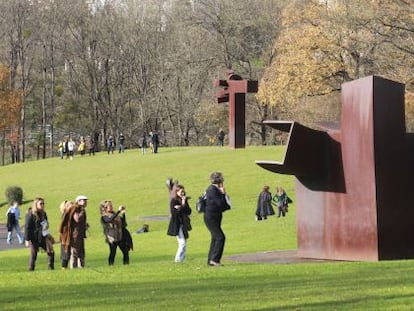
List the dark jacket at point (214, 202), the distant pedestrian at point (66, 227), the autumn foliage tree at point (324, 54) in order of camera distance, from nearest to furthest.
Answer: the dark jacket at point (214, 202) < the distant pedestrian at point (66, 227) < the autumn foliage tree at point (324, 54)

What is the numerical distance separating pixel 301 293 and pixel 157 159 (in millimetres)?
35259

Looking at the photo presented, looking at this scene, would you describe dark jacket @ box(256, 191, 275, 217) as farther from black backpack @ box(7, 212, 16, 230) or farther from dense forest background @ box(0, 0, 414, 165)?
dense forest background @ box(0, 0, 414, 165)

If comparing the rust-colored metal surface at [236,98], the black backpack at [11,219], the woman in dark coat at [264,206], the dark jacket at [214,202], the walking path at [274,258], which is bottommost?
the walking path at [274,258]

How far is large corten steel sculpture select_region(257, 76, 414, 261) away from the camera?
14.4 metres

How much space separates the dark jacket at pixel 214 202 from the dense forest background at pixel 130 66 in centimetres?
3872

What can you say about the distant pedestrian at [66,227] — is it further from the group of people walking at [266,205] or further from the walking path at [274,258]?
the group of people walking at [266,205]

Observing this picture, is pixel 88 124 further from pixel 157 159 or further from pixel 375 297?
pixel 375 297

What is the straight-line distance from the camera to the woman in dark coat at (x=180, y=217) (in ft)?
49.1

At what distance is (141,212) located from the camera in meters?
32.6

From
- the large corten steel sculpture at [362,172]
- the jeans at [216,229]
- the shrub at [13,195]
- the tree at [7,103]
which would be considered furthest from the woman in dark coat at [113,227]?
the tree at [7,103]

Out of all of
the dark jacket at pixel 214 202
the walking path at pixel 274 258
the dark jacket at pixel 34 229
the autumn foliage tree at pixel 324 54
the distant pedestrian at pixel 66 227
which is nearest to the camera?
the dark jacket at pixel 214 202

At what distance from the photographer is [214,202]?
44.4 ft

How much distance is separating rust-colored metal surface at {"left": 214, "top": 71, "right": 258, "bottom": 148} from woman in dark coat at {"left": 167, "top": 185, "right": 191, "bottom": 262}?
60.5ft

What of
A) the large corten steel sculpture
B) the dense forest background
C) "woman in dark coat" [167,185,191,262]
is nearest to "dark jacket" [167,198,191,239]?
"woman in dark coat" [167,185,191,262]
